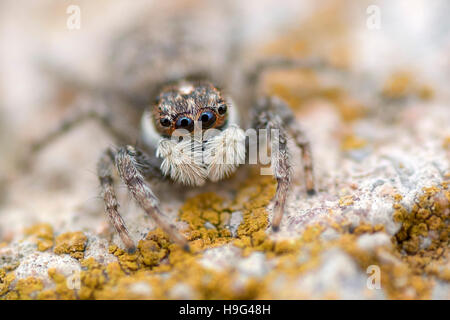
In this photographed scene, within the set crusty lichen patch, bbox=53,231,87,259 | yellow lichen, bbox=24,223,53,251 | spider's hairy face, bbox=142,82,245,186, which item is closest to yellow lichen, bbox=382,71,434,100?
spider's hairy face, bbox=142,82,245,186

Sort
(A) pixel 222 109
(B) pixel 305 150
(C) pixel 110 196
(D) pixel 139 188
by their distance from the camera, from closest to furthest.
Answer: (D) pixel 139 188 < (C) pixel 110 196 < (A) pixel 222 109 < (B) pixel 305 150

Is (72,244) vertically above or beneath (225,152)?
beneath

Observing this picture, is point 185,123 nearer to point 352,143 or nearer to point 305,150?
Answer: point 305,150

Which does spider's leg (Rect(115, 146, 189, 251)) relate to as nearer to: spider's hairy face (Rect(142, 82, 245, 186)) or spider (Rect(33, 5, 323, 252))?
spider (Rect(33, 5, 323, 252))

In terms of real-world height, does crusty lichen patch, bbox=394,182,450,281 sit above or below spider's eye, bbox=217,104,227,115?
below

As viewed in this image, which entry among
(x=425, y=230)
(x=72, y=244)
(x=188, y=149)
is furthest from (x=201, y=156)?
(x=425, y=230)

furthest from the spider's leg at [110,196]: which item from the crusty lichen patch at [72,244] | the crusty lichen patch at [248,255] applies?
the crusty lichen patch at [72,244]

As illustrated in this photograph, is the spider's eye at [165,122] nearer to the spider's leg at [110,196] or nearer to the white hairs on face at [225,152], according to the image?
the white hairs on face at [225,152]
